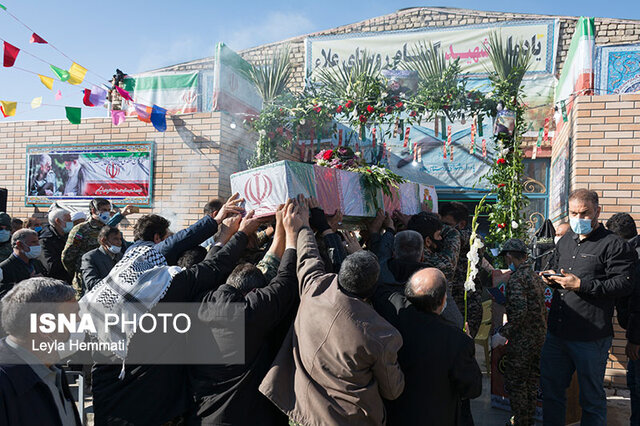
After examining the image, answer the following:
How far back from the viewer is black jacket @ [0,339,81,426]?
1.74m

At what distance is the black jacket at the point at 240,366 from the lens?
2.38 meters

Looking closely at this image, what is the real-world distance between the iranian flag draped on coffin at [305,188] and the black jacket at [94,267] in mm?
1658

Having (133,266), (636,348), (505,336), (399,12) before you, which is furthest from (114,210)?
(399,12)

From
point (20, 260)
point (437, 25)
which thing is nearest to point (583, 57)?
point (437, 25)

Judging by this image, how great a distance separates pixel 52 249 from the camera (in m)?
5.81

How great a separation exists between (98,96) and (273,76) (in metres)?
A: 2.72

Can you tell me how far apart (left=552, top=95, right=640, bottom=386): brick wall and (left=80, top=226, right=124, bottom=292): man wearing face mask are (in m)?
5.02

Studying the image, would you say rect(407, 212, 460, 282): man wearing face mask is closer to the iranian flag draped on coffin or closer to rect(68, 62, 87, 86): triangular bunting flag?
the iranian flag draped on coffin

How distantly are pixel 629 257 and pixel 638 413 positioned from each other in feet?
4.26

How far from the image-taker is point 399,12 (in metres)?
11.7

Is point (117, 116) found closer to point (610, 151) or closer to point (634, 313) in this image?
point (610, 151)

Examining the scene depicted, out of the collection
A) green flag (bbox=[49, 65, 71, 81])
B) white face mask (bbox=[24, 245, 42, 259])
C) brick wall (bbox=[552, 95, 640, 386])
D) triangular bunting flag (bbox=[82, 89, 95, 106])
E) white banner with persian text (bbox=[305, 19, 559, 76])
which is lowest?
white face mask (bbox=[24, 245, 42, 259])

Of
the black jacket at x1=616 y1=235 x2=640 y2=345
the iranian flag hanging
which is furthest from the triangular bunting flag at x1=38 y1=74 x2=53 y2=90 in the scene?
the black jacket at x1=616 y1=235 x2=640 y2=345

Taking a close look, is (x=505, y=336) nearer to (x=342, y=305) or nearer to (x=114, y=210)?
(x=342, y=305)
